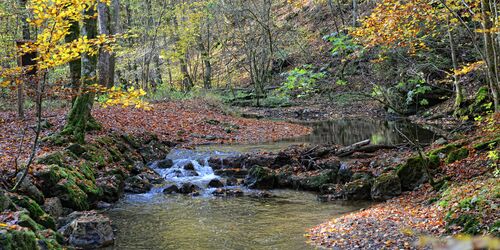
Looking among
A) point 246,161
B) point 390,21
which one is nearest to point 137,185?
point 246,161

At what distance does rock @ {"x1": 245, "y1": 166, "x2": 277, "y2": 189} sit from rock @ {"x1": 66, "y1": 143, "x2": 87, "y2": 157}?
516cm

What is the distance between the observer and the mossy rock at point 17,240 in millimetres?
5586

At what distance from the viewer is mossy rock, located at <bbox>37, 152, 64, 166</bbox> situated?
36.7 feet

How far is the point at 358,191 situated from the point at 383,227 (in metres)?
3.60

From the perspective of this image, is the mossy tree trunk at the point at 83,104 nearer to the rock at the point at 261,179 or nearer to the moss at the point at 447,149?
the rock at the point at 261,179

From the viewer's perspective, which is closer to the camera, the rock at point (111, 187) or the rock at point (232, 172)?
the rock at point (111, 187)

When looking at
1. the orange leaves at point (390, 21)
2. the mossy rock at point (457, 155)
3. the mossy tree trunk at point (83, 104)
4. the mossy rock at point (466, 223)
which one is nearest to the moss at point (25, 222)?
the mossy rock at point (466, 223)

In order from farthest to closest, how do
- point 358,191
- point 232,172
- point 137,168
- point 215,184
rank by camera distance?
point 232,172 < point 137,168 < point 215,184 < point 358,191

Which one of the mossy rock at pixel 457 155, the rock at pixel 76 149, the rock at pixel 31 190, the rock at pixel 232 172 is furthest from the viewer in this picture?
the rock at pixel 232 172

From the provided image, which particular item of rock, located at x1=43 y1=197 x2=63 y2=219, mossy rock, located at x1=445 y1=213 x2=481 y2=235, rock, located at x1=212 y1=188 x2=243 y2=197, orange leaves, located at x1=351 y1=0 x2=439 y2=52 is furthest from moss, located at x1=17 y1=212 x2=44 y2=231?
orange leaves, located at x1=351 y1=0 x2=439 y2=52

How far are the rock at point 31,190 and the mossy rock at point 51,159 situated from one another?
1.70 metres

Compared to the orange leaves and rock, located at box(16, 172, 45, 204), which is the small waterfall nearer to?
rock, located at box(16, 172, 45, 204)

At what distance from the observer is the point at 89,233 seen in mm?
8352

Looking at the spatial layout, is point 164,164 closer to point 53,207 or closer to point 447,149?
point 53,207
